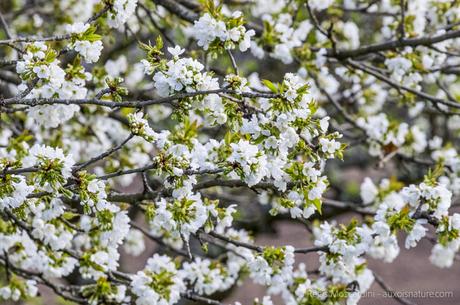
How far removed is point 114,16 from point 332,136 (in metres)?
1.12

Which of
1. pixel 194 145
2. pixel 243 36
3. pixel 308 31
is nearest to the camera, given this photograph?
pixel 243 36

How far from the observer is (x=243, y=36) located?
2836 mm

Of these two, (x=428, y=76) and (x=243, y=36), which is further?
(x=428, y=76)

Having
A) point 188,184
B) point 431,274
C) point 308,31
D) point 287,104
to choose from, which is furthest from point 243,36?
point 431,274

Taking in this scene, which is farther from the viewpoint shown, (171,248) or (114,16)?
(171,248)

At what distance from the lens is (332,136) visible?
2660 mm

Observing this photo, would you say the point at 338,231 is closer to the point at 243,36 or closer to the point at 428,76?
the point at 243,36

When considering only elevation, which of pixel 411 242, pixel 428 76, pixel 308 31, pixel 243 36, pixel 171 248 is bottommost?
pixel 411 242

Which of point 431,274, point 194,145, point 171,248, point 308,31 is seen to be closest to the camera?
point 194,145

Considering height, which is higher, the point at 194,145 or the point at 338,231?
the point at 194,145

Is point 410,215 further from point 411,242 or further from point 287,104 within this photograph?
point 287,104

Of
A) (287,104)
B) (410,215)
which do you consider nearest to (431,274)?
(410,215)

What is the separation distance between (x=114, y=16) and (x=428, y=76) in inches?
90.5

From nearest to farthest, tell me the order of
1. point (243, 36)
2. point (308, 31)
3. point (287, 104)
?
1. point (287, 104)
2. point (243, 36)
3. point (308, 31)
